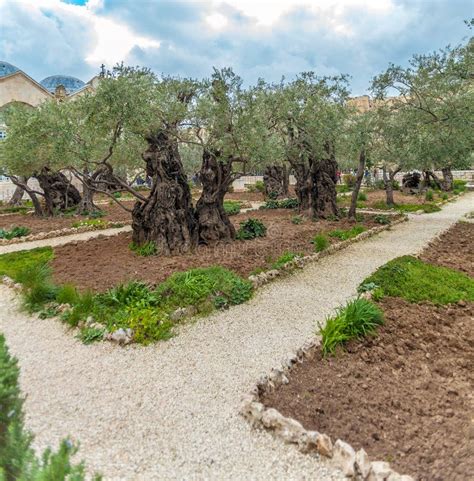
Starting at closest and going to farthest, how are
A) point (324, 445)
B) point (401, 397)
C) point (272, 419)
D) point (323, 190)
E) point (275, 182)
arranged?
point (324, 445)
point (272, 419)
point (401, 397)
point (323, 190)
point (275, 182)

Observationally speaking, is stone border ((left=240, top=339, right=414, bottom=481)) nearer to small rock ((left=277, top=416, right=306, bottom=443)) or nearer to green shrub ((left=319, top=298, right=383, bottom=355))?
small rock ((left=277, top=416, right=306, bottom=443))

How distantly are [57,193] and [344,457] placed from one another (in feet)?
75.0

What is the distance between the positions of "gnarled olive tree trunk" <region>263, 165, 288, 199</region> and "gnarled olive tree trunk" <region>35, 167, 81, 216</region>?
576 inches

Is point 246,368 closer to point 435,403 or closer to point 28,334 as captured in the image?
point 435,403

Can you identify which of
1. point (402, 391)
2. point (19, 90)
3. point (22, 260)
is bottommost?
point (402, 391)

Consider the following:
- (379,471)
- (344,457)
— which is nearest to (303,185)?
(344,457)

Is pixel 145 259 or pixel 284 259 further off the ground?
pixel 145 259

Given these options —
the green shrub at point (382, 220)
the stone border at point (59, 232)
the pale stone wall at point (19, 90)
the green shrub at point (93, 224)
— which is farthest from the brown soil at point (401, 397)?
the pale stone wall at point (19, 90)

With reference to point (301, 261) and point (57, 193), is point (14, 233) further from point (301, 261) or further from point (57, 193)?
point (301, 261)

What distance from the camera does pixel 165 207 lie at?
36.3 ft

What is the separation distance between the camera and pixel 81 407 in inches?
165

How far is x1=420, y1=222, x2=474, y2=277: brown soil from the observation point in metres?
9.83

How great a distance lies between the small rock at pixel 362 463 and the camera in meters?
2.99

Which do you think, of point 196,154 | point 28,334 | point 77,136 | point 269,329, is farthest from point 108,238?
point 196,154
